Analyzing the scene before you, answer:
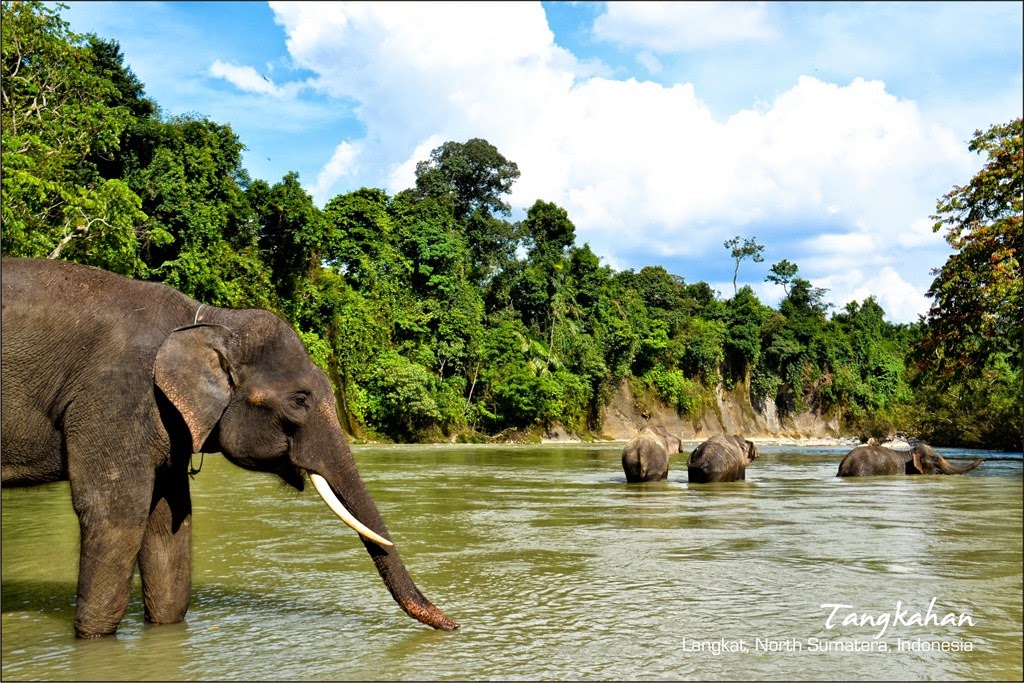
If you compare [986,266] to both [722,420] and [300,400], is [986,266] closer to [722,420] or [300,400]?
[300,400]

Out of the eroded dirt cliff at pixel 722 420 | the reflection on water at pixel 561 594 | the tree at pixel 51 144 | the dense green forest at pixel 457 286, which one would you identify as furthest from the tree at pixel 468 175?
the reflection on water at pixel 561 594

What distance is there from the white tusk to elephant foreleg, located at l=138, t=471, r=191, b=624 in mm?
867

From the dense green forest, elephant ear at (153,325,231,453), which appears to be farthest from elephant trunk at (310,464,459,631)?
the dense green forest

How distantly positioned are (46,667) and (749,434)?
58.4 metres

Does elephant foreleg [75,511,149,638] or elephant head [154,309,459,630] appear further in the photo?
elephant head [154,309,459,630]

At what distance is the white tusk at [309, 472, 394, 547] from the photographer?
5.31 m

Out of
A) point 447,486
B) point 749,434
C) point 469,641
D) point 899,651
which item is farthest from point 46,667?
point 749,434

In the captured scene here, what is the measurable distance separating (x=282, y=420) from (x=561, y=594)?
8.33ft

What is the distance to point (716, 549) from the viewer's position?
876 cm

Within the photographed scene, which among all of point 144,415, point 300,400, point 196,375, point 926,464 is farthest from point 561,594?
point 926,464

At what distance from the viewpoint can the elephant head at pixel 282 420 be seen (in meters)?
5.34

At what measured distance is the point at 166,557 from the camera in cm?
565

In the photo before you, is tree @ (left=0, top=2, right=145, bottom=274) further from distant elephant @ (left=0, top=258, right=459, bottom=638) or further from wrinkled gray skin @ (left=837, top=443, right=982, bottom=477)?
wrinkled gray skin @ (left=837, top=443, right=982, bottom=477)

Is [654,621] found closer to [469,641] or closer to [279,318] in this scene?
[469,641]
